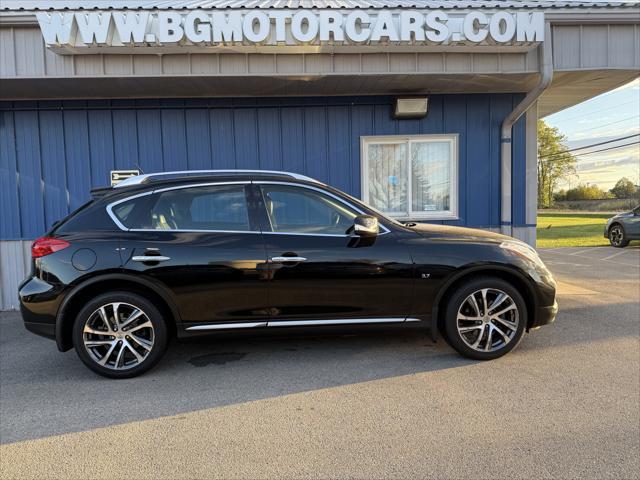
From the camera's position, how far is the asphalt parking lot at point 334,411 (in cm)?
275

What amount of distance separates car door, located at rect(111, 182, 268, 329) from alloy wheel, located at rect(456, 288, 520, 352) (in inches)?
74.1

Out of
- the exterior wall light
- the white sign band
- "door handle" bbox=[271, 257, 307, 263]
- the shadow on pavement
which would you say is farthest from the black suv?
the exterior wall light

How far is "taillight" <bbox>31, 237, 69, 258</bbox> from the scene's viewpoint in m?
3.97

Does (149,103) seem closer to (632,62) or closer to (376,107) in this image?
(376,107)

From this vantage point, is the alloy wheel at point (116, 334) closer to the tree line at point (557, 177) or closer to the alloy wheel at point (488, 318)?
the alloy wheel at point (488, 318)

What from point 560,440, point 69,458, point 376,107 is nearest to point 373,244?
point 560,440

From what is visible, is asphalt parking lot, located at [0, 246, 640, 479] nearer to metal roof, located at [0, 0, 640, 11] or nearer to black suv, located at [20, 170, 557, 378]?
black suv, located at [20, 170, 557, 378]

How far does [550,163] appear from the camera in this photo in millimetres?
58406

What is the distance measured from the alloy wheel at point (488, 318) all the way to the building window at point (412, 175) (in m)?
3.21

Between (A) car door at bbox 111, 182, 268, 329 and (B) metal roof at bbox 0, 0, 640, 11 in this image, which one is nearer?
(A) car door at bbox 111, 182, 268, 329

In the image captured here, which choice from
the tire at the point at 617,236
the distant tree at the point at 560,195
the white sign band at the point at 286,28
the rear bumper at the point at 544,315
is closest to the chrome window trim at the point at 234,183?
the rear bumper at the point at 544,315

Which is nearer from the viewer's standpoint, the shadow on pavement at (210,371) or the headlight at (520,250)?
the shadow on pavement at (210,371)

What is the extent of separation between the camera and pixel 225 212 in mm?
4223

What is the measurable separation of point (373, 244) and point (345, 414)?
154 cm
